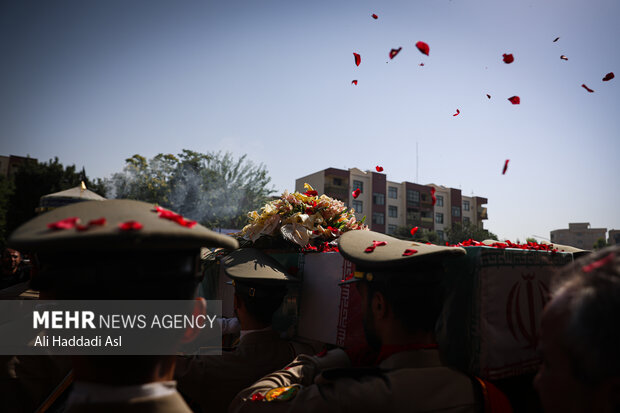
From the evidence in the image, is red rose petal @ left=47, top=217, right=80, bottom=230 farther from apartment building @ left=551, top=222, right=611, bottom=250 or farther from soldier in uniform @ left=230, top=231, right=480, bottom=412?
apartment building @ left=551, top=222, right=611, bottom=250

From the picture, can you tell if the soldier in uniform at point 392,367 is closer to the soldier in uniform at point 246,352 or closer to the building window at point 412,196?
the soldier in uniform at point 246,352

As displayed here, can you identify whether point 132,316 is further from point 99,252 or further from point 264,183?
point 264,183

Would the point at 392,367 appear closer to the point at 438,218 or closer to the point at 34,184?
the point at 34,184

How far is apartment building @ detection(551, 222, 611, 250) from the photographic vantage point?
9044 centimetres

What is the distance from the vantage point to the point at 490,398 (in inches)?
73.4

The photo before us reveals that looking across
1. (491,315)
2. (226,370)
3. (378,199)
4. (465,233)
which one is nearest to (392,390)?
(491,315)

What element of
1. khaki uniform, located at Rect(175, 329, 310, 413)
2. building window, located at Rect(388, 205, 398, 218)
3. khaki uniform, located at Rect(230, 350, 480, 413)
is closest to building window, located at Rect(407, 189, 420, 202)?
building window, located at Rect(388, 205, 398, 218)

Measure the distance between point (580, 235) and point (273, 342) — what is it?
114175 millimetres

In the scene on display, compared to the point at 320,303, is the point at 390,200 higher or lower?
higher

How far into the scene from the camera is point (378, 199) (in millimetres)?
53406

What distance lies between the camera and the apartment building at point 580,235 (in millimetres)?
90438

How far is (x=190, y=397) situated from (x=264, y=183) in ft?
84.2

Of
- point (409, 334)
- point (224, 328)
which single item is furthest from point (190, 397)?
point (409, 334)

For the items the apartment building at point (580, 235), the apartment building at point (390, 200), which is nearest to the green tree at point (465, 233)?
A: the apartment building at point (390, 200)
